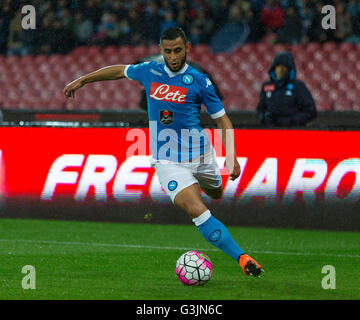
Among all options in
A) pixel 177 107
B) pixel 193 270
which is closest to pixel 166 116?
pixel 177 107

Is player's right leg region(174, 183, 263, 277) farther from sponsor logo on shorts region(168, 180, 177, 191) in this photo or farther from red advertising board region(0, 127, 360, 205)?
red advertising board region(0, 127, 360, 205)

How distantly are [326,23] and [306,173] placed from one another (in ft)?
19.8

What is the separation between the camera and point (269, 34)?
15867 mm

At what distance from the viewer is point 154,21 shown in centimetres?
1608

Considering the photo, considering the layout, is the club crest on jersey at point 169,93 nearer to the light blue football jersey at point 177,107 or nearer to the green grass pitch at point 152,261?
the light blue football jersey at point 177,107

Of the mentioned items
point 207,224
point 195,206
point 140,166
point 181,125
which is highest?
point 181,125

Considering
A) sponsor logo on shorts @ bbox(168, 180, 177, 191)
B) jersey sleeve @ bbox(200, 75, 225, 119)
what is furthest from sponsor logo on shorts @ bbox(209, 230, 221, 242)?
jersey sleeve @ bbox(200, 75, 225, 119)

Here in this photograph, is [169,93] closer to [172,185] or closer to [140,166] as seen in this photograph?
[172,185]

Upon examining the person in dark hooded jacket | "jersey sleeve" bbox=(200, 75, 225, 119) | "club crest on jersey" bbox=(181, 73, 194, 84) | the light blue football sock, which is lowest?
the light blue football sock

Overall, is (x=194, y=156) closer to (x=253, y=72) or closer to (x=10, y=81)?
(x=253, y=72)

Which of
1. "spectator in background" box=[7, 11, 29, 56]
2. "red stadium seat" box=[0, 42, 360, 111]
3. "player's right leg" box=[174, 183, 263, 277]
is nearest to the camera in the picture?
"player's right leg" box=[174, 183, 263, 277]

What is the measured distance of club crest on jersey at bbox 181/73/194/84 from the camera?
6.54 metres

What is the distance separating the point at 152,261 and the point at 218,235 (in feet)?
4.16
